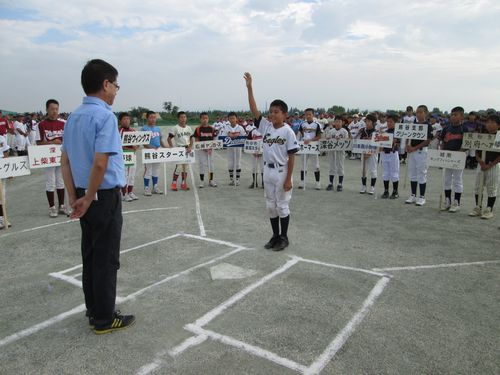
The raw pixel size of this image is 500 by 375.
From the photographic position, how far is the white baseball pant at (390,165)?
32.6 feet

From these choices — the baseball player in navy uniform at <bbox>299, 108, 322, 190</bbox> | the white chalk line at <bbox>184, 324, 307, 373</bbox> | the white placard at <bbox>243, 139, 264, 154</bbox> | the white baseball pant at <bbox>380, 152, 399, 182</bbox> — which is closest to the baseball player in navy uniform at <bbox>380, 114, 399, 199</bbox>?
the white baseball pant at <bbox>380, 152, 399, 182</bbox>

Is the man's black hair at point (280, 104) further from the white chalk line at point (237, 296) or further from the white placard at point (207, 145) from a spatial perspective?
the white placard at point (207, 145)

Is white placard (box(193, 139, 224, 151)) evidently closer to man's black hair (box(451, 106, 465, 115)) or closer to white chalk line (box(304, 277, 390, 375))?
man's black hair (box(451, 106, 465, 115))

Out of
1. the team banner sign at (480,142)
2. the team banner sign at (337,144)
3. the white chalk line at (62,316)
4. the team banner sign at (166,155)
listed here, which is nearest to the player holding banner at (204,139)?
the team banner sign at (166,155)

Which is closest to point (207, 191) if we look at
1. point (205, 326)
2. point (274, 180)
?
point (274, 180)

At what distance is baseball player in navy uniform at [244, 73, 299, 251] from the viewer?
5586 millimetres

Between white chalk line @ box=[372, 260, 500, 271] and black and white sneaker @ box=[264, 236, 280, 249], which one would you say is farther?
black and white sneaker @ box=[264, 236, 280, 249]

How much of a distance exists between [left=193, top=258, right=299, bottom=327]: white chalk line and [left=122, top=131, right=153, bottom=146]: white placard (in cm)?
644

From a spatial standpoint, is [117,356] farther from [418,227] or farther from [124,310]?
[418,227]

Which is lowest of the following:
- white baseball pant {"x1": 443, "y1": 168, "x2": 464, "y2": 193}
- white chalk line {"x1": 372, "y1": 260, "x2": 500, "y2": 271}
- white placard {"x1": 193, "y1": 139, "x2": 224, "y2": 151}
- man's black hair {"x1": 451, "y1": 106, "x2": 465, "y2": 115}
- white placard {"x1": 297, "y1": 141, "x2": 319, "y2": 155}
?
white chalk line {"x1": 372, "y1": 260, "x2": 500, "y2": 271}

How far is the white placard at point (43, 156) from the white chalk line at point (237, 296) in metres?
5.81

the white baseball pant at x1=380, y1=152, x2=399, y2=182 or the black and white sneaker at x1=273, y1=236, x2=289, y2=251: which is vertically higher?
the white baseball pant at x1=380, y1=152, x2=399, y2=182

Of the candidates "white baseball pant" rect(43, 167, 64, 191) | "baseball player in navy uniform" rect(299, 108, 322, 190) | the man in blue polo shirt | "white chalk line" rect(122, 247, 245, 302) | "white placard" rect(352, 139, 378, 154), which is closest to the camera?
the man in blue polo shirt

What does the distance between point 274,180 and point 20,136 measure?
17.1 meters
